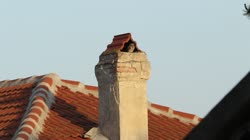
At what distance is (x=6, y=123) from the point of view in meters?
15.8

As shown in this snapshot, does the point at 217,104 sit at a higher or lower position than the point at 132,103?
higher

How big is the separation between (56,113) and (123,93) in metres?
1.60

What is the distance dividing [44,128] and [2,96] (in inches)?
116

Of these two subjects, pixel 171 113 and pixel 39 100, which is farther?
pixel 171 113

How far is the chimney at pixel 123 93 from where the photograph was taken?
14719mm

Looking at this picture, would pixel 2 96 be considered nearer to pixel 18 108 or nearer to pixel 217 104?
pixel 18 108

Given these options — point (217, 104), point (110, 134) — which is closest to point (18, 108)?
point (110, 134)

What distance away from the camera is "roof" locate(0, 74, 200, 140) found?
1500 cm

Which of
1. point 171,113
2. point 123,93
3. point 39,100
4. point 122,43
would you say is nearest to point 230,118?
point 123,93

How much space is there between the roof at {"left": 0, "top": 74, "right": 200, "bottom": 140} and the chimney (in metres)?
0.61

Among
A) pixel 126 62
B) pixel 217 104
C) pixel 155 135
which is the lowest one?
pixel 155 135

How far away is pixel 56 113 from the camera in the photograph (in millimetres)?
15719

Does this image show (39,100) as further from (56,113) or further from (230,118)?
(230,118)

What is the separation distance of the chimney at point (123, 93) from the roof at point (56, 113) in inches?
24.0
